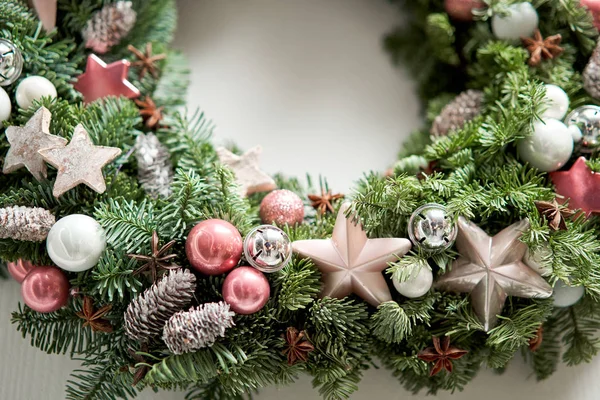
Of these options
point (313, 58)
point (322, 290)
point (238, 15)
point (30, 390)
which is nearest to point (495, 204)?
point (322, 290)

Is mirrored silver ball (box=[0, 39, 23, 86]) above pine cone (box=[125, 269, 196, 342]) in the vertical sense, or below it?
above

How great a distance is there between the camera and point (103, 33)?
1.04 m

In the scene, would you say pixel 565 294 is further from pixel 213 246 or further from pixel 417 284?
pixel 213 246

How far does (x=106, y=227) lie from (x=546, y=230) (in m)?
0.62

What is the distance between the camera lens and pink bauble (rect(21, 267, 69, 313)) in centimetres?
88

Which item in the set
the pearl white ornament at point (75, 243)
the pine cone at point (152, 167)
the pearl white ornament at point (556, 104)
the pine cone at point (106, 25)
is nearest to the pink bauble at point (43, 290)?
the pearl white ornament at point (75, 243)

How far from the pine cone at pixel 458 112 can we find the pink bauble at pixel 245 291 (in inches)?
17.9

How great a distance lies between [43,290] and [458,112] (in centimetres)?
75

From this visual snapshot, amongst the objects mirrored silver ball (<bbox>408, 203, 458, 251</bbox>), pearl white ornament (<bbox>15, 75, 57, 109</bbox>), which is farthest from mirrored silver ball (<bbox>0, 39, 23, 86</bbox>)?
mirrored silver ball (<bbox>408, 203, 458, 251</bbox>)

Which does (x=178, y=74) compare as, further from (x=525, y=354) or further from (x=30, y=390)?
(x=525, y=354)

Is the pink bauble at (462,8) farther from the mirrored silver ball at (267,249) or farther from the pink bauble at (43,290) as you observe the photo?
the pink bauble at (43,290)

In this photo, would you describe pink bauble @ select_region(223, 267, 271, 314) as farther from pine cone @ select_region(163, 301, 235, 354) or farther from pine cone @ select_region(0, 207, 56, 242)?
pine cone @ select_region(0, 207, 56, 242)

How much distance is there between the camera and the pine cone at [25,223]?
0.84 metres

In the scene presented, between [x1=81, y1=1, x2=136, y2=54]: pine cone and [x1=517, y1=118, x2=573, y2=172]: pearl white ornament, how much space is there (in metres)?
0.70
